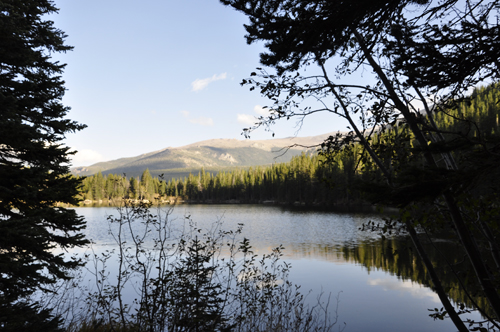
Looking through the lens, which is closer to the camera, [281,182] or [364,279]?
[364,279]

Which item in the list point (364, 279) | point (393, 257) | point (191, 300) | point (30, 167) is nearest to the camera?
point (191, 300)

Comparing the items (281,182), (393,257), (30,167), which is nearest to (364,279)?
(393,257)

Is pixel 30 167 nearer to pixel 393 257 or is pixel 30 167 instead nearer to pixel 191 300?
pixel 191 300

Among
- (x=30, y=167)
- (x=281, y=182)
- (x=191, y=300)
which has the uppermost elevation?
(x=281, y=182)

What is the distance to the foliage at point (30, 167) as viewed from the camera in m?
6.22

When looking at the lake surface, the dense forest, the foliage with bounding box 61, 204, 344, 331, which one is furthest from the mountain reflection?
the dense forest

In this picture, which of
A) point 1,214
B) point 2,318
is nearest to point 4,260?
point 2,318

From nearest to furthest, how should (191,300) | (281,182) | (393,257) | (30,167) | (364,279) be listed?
(191,300), (30,167), (393,257), (364,279), (281,182)

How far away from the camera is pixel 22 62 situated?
7.84 meters

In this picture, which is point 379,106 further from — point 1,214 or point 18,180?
point 1,214

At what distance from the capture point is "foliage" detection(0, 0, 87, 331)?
6.22 m

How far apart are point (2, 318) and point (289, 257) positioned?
1597 cm

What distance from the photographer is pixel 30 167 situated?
23.8 ft

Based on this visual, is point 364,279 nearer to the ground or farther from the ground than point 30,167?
nearer to the ground
